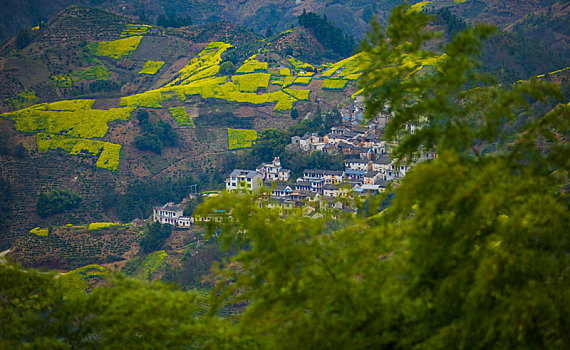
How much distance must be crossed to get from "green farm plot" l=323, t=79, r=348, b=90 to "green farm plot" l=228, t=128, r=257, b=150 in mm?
5118

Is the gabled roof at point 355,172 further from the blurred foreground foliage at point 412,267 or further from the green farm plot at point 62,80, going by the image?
the green farm plot at point 62,80

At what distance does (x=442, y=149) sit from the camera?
4.16 meters

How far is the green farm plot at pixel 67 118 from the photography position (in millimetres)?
27719

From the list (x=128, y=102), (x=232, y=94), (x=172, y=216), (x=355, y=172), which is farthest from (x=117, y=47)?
(x=355, y=172)

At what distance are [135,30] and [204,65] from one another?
6.38 meters

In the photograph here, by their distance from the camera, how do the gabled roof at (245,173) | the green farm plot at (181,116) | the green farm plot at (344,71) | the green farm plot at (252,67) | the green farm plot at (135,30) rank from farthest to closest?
the green farm plot at (135,30), the green farm plot at (252,67), the green farm plot at (344,71), the green farm plot at (181,116), the gabled roof at (245,173)

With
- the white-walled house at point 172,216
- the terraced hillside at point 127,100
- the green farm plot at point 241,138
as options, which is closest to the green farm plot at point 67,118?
the terraced hillside at point 127,100

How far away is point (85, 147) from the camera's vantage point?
88.3 ft

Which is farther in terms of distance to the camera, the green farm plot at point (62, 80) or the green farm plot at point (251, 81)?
the green farm plot at point (62, 80)

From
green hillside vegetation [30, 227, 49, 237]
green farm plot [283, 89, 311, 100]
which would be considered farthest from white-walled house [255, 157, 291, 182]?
green farm plot [283, 89, 311, 100]

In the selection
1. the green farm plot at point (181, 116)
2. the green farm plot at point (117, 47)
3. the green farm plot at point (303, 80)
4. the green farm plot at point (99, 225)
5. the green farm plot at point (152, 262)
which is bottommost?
the green farm plot at point (152, 262)

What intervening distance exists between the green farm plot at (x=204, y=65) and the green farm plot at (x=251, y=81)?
192 cm

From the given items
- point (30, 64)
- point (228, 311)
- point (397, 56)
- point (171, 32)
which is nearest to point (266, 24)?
point (171, 32)

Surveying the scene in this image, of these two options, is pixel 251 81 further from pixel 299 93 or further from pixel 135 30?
pixel 135 30
